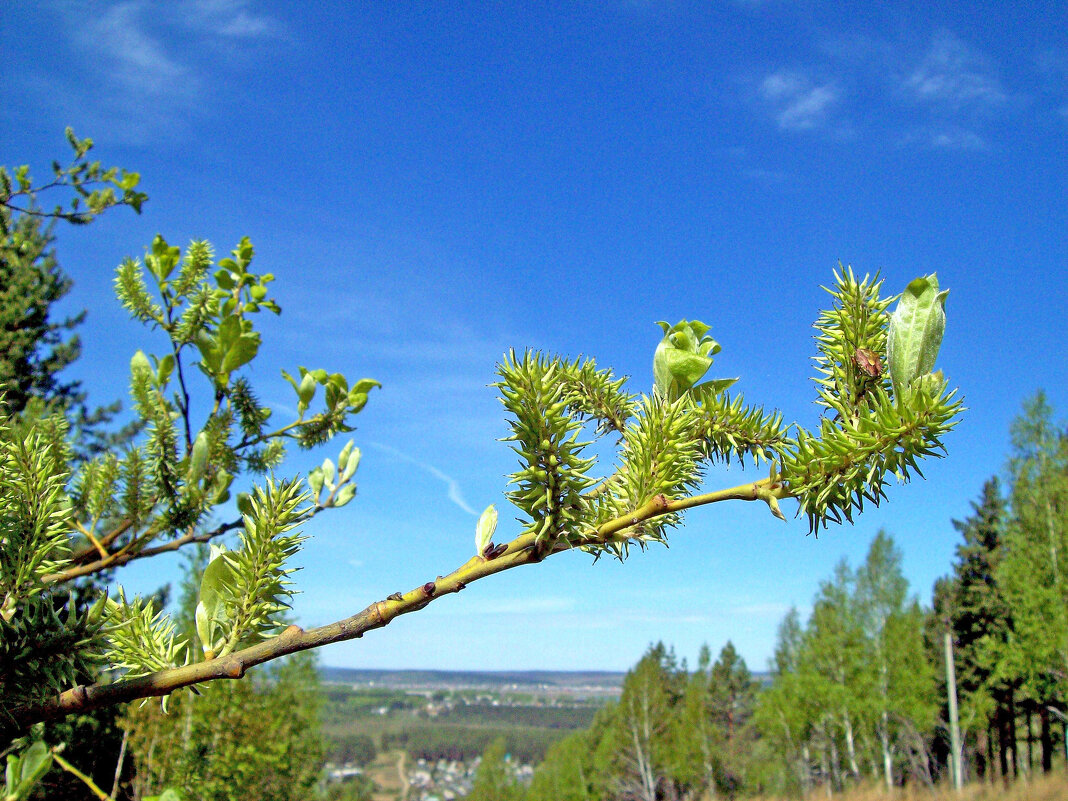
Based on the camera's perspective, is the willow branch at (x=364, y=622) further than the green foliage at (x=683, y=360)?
No

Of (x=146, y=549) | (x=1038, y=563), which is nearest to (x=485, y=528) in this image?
(x=146, y=549)

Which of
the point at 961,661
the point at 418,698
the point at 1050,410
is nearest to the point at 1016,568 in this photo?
the point at 1050,410

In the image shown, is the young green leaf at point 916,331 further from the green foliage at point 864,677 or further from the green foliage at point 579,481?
the green foliage at point 864,677

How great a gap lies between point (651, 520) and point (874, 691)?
3563cm

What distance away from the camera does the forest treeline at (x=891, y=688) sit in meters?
21.8

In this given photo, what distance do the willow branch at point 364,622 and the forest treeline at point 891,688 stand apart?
2404cm

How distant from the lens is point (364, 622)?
0.81 m

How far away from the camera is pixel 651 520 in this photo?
92 cm

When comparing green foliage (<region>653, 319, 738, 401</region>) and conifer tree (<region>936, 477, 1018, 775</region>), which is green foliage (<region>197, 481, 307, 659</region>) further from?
conifer tree (<region>936, 477, 1018, 775</region>)

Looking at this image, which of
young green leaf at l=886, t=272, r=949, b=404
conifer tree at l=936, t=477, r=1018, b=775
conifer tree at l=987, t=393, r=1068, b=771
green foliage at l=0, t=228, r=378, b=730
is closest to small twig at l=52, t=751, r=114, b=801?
green foliage at l=0, t=228, r=378, b=730

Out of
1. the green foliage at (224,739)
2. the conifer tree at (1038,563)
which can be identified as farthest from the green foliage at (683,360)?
the conifer tree at (1038,563)

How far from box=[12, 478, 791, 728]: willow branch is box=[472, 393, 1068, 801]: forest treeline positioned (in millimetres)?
24037

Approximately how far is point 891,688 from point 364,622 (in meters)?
35.7

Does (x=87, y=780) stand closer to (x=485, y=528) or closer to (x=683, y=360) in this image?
(x=485, y=528)
